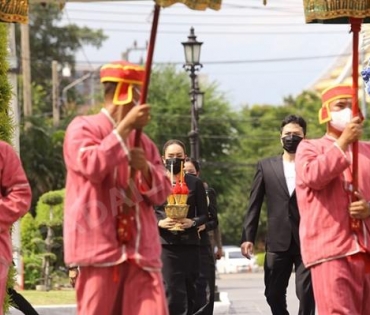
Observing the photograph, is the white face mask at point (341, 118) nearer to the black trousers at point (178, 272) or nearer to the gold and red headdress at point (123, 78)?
the gold and red headdress at point (123, 78)

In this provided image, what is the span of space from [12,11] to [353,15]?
235 cm

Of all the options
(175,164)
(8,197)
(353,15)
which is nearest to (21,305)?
(175,164)

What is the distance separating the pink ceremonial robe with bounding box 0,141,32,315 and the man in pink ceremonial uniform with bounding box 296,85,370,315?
6.25 feet

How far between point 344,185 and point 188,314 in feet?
14.8

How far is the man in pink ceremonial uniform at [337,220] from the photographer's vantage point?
9.66 meters

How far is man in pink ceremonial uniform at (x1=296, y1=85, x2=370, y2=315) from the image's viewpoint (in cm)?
966

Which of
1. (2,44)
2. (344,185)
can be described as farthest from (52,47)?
(344,185)

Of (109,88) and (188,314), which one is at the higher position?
(109,88)

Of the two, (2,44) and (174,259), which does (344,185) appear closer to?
(174,259)

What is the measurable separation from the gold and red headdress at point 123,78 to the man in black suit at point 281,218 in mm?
4318

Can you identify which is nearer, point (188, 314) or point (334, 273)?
point (334, 273)

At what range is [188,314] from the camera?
14.0 m

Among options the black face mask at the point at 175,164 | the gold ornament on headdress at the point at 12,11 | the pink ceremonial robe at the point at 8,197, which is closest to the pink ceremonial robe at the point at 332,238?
the pink ceremonial robe at the point at 8,197

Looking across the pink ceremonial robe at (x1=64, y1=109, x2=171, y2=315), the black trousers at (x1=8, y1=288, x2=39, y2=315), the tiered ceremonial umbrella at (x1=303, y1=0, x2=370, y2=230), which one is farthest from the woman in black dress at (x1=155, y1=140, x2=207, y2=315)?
the pink ceremonial robe at (x1=64, y1=109, x2=171, y2=315)
